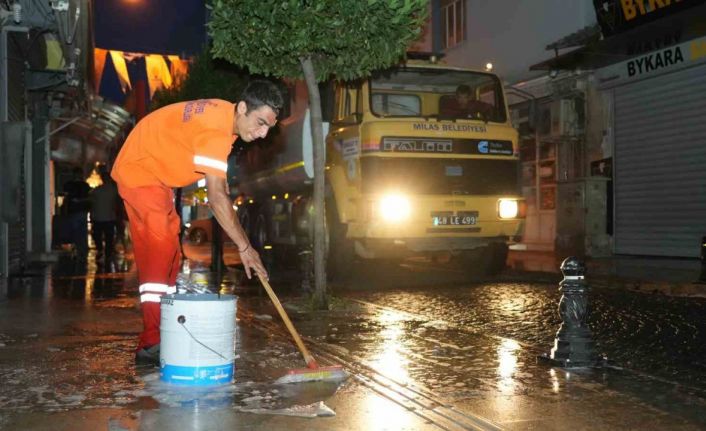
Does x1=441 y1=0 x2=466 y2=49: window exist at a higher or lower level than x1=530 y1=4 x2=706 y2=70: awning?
higher

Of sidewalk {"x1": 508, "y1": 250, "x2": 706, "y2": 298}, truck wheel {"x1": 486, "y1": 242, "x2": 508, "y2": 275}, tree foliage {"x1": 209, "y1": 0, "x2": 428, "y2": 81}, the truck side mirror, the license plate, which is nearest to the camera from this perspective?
tree foliage {"x1": 209, "y1": 0, "x2": 428, "y2": 81}

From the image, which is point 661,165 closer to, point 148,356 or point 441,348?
point 441,348

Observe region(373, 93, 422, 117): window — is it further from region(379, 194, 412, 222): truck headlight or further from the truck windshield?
region(379, 194, 412, 222): truck headlight

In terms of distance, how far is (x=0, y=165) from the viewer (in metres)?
10.8

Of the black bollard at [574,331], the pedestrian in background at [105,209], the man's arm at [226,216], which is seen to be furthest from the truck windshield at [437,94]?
the man's arm at [226,216]

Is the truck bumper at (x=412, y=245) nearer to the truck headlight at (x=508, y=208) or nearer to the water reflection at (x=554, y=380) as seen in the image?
the truck headlight at (x=508, y=208)

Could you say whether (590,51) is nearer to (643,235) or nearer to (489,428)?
(643,235)

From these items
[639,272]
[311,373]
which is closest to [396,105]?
[639,272]

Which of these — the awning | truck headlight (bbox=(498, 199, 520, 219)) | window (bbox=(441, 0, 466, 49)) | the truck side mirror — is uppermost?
window (bbox=(441, 0, 466, 49))

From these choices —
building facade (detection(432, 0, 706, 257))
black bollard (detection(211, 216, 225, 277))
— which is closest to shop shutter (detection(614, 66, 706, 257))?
building facade (detection(432, 0, 706, 257))

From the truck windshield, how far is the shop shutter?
4.89 m

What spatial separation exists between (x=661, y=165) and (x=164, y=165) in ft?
40.7

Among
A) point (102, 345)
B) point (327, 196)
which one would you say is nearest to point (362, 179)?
point (327, 196)

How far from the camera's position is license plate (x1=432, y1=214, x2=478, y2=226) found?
35.1 feet
